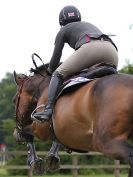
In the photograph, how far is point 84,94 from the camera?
7.16 meters

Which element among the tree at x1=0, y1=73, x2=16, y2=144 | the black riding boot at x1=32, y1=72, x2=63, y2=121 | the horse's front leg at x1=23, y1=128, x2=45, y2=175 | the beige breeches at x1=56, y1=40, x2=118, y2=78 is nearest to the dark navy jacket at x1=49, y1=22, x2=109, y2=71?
the beige breeches at x1=56, y1=40, x2=118, y2=78

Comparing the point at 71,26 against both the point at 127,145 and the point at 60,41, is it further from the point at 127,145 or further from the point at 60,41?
the point at 127,145

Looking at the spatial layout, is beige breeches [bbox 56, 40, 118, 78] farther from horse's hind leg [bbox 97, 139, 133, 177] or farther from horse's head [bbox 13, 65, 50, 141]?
horse's hind leg [bbox 97, 139, 133, 177]

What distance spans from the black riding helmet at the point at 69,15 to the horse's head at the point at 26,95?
1.20 metres

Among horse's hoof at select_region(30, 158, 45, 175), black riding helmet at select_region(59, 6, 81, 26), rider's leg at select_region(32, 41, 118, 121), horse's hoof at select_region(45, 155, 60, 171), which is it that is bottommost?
horse's hoof at select_region(30, 158, 45, 175)

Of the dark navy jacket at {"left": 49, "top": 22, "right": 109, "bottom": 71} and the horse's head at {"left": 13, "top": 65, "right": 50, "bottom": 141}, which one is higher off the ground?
the dark navy jacket at {"left": 49, "top": 22, "right": 109, "bottom": 71}

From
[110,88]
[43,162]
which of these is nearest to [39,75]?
[43,162]

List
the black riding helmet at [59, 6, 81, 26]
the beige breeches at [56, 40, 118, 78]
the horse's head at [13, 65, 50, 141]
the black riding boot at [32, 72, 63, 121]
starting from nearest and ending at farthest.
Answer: the beige breeches at [56, 40, 118, 78], the black riding boot at [32, 72, 63, 121], the black riding helmet at [59, 6, 81, 26], the horse's head at [13, 65, 50, 141]

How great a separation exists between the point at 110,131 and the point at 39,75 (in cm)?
315

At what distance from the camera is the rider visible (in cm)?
784

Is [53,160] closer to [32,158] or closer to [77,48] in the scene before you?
[32,158]

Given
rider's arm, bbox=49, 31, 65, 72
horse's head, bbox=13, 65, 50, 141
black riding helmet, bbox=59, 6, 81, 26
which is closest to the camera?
rider's arm, bbox=49, 31, 65, 72

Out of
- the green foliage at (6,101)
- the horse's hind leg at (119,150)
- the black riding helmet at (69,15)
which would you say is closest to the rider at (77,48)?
the black riding helmet at (69,15)

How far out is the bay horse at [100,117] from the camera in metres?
6.55
